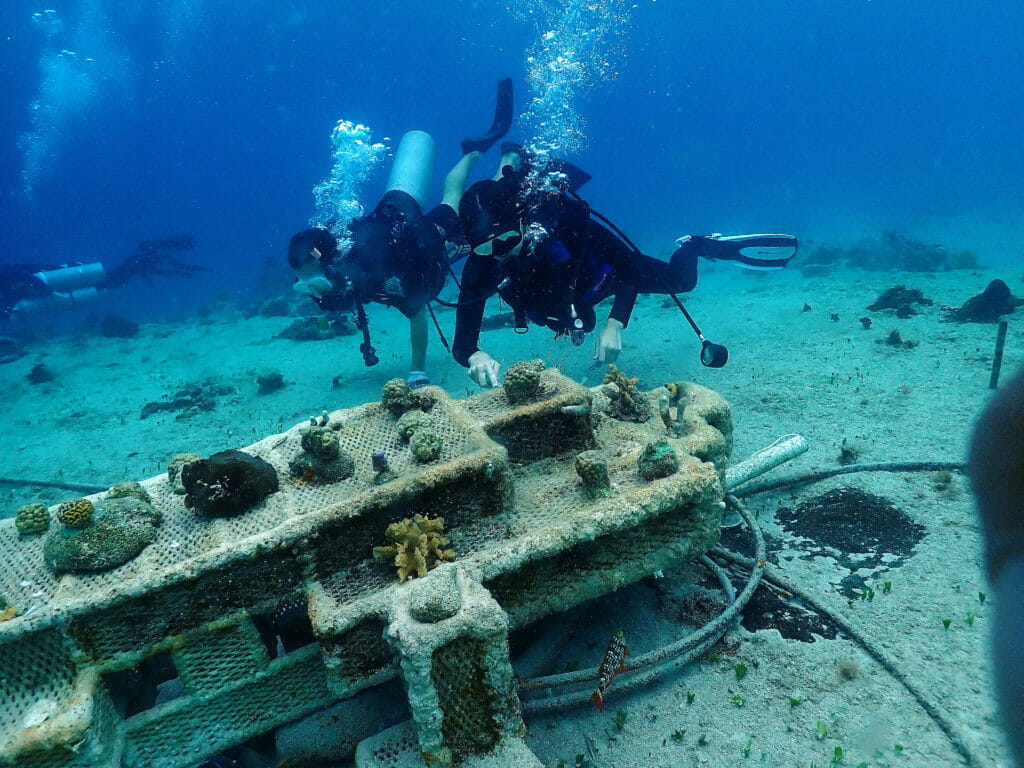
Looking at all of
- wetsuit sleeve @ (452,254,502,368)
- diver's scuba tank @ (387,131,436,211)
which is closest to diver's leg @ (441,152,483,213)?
diver's scuba tank @ (387,131,436,211)

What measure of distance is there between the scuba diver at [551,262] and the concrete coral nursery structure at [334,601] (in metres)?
2.72

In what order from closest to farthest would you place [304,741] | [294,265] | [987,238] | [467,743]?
[467,743] → [304,741] → [294,265] → [987,238]

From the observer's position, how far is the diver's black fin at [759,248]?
8.50m

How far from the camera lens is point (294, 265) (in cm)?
874

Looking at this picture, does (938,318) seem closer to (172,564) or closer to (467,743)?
(467,743)

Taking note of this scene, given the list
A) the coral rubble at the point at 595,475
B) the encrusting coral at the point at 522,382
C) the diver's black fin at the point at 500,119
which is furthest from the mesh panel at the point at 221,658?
the diver's black fin at the point at 500,119

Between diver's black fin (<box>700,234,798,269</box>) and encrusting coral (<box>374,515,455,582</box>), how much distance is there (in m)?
7.14

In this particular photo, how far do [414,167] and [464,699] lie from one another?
1251cm

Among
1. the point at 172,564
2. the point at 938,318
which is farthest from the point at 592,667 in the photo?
the point at 938,318

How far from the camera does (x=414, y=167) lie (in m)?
12.9

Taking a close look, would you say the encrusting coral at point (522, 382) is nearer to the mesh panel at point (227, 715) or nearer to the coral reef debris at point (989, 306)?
the mesh panel at point (227, 715)

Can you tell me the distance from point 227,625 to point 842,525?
5.85m

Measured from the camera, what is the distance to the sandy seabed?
3514 mm

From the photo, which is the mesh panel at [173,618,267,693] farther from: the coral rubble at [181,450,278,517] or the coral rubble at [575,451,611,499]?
the coral rubble at [575,451,611,499]
